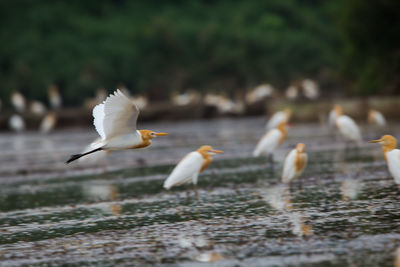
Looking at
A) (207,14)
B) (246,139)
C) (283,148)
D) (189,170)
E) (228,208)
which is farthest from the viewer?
(207,14)

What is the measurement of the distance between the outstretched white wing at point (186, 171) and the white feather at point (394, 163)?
255cm

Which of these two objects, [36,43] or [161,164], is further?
[36,43]

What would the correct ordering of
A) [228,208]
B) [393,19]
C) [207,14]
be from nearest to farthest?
[228,208], [393,19], [207,14]

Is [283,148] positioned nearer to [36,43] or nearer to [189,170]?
[189,170]

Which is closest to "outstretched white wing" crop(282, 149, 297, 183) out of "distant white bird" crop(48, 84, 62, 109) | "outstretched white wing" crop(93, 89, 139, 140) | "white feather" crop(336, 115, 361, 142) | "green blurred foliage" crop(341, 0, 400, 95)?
"outstretched white wing" crop(93, 89, 139, 140)

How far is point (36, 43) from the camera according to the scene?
42.5m

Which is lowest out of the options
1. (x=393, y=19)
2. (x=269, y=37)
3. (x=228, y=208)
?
(x=228, y=208)

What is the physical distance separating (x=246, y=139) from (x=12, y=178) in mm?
7634

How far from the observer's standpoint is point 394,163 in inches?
337

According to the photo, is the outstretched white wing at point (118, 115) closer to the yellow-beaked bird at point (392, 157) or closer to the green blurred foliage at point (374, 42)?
the yellow-beaked bird at point (392, 157)

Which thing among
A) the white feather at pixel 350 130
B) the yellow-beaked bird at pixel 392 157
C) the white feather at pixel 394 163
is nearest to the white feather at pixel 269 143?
the white feather at pixel 350 130

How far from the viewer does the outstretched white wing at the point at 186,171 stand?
31.6 feet

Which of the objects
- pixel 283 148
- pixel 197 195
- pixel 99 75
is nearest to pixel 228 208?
pixel 197 195

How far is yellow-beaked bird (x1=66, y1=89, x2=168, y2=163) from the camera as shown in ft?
25.0
